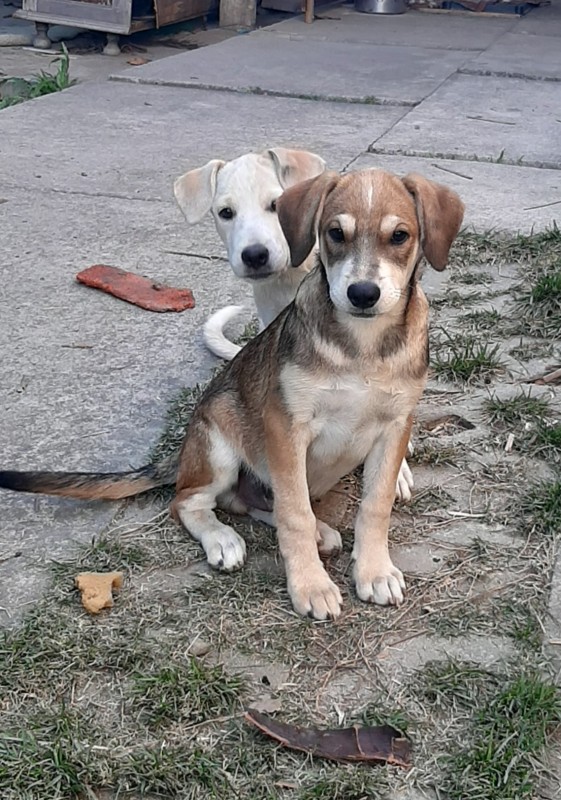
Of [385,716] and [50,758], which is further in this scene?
[385,716]

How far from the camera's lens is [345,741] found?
96.9 inches

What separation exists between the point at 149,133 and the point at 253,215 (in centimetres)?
382

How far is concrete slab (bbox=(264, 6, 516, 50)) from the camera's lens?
1214cm

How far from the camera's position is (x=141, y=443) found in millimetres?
3867

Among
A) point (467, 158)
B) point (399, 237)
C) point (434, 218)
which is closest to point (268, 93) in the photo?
point (467, 158)

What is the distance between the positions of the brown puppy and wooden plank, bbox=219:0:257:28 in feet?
35.3

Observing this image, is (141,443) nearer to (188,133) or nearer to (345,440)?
(345,440)

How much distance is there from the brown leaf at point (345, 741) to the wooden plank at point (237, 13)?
12.0m

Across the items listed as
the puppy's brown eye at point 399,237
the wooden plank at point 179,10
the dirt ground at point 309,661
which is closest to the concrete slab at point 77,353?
the dirt ground at point 309,661

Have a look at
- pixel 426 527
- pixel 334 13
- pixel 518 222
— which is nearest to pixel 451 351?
pixel 426 527

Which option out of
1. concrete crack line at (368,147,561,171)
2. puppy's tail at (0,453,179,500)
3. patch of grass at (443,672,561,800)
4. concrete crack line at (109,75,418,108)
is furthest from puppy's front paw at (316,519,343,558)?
concrete crack line at (109,75,418,108)

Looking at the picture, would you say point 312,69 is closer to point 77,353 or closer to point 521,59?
point 521,59

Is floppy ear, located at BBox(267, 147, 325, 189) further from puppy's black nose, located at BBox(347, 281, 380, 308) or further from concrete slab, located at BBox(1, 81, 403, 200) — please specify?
concrete slab, located at BBox(1, 81, 403, 200)

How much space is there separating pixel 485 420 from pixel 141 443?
1308mm
